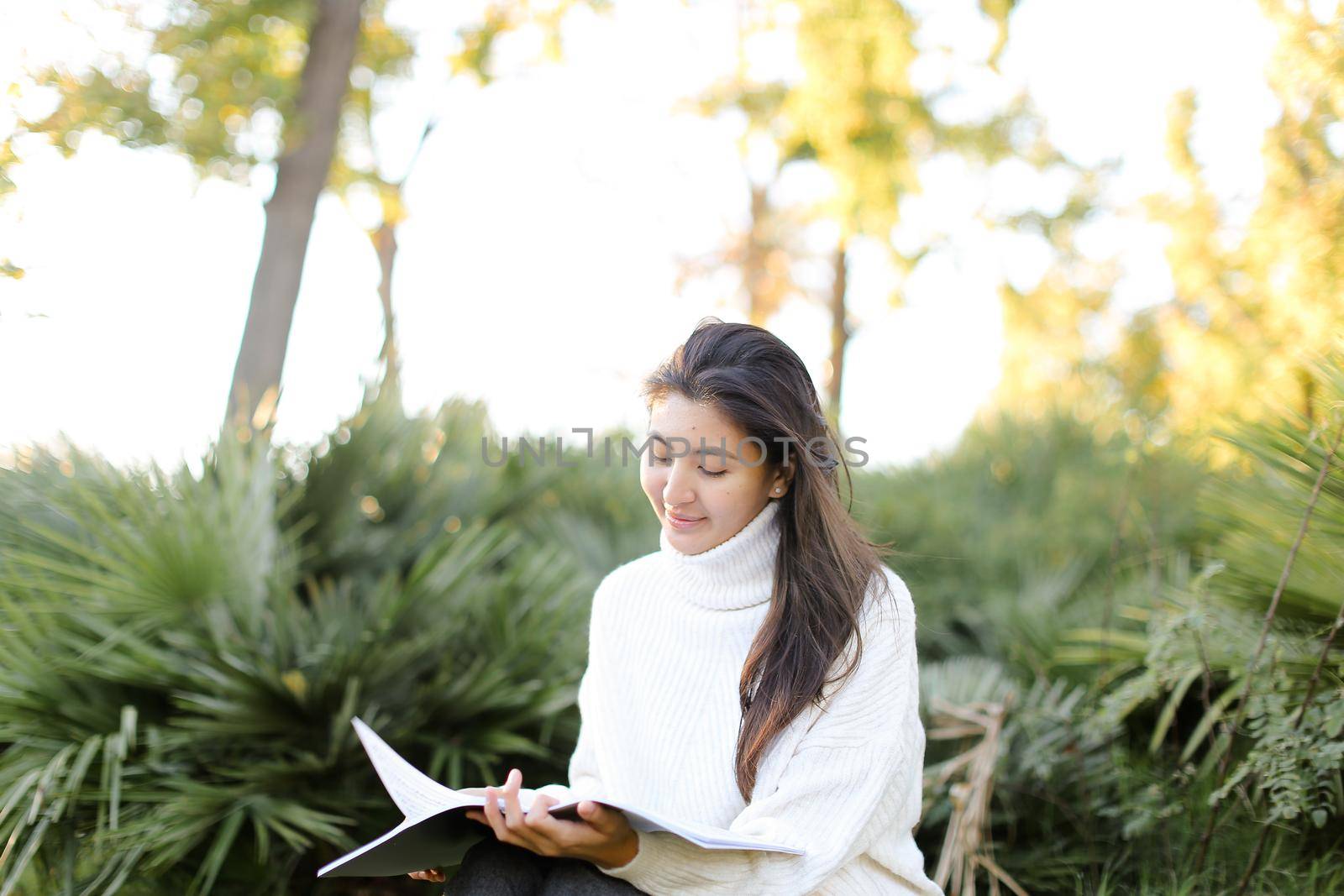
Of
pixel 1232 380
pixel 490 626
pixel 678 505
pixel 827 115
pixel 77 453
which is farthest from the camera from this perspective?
pixel 827 115

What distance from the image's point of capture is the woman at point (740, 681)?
1.98m

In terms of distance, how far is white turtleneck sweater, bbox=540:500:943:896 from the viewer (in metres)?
1.99

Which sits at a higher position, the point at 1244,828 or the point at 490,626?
the point at 490,626

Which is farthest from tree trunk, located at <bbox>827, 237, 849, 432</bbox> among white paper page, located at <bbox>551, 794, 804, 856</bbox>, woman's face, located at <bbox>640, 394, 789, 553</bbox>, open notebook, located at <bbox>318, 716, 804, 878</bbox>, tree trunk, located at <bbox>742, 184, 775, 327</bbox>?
white paper page, located at <bbox>551, 794, 804, 856</bbox>

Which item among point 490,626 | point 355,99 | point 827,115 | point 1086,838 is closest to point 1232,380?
point 827,115

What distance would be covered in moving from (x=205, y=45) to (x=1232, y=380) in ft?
26.3

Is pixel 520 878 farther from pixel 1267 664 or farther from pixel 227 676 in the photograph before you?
pixel 1267 664

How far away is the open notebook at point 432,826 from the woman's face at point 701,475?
0.61 metres

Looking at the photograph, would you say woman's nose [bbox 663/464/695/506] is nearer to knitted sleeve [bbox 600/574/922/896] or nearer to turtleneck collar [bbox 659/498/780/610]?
turtleneck collar [bbox 659/498/780/610]

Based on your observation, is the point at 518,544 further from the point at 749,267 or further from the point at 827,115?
the point at 749,267

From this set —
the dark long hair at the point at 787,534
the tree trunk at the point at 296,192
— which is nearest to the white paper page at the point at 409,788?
the dark long hair at the point at 787,534

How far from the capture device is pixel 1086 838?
3312mm

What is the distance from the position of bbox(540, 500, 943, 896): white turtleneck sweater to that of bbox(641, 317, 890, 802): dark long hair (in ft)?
0.13

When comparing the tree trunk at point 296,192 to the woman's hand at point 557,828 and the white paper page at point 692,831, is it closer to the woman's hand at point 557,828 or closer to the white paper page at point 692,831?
the woman's hand at point 557,828
